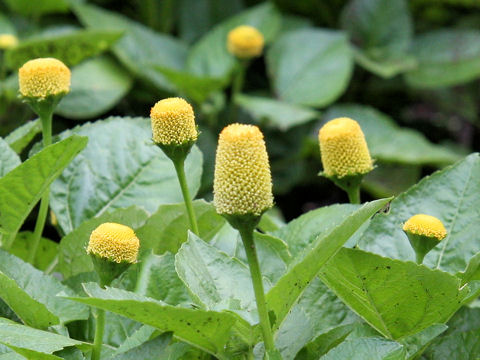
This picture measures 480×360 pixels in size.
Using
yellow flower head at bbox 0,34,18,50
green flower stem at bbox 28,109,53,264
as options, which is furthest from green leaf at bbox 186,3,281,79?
green flower stem at bbox 28,109,53,264

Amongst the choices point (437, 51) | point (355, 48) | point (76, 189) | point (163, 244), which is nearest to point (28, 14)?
point (355, 48)

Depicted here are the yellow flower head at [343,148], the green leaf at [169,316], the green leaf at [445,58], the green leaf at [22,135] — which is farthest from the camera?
the green leaf at [445,58]

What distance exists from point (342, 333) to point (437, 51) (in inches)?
85.7

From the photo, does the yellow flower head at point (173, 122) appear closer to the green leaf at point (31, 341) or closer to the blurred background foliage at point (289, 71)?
the green leaf at point (31, 341)

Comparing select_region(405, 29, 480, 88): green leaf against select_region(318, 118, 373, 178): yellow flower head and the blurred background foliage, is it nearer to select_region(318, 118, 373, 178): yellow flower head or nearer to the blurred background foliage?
the blurred background foliage

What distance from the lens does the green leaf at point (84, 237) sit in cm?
103

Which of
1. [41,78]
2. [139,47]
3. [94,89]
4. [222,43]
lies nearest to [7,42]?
[94,89]

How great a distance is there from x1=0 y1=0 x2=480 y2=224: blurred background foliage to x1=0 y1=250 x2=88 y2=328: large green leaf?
47.4 inches

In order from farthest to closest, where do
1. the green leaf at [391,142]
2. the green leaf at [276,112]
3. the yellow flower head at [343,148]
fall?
1. the green leaf at [391,142]
2. the green leaf at [276,112]
3. the yellow flower head at [343,148]

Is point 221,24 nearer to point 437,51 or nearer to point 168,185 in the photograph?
point 437,51

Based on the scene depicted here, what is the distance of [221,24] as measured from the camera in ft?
9.16

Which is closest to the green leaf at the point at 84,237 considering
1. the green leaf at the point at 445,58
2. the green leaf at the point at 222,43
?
the green leaf at the point at 222,43

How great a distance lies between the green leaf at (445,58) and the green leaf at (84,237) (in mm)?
1916

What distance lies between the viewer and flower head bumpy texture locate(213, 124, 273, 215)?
75 cm
